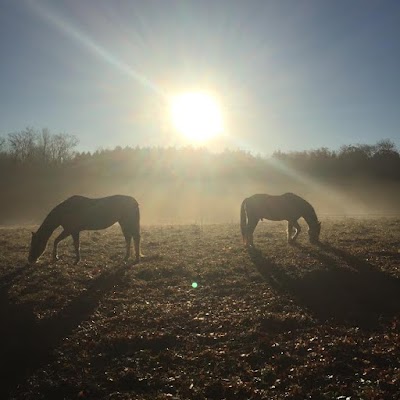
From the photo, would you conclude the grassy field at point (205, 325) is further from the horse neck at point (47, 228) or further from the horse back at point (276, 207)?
the horse back at point (276, 207)

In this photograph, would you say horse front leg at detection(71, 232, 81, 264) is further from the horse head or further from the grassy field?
the horse head

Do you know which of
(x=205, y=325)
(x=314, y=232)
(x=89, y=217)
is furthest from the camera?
(x=314, y=232)

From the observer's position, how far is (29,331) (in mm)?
8484

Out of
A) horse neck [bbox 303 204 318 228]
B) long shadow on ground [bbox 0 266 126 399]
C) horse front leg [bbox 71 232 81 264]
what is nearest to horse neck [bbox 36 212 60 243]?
horse front leg [bbox 71 232 81 264]

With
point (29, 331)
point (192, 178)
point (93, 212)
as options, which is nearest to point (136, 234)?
point (93, 212)

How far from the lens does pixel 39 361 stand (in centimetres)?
728

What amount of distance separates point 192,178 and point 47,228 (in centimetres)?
4367

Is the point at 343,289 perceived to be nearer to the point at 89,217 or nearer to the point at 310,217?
the point at 310,217

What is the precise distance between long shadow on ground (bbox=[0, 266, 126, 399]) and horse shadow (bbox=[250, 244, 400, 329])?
16.1 ft

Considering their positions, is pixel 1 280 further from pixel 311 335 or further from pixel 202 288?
pixel 311 335

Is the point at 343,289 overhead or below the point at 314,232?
below

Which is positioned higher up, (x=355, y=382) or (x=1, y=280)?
(x=1, y=280)

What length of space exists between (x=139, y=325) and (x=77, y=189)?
48.5 m

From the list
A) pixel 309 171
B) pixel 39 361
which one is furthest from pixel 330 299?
pixel 309 171
